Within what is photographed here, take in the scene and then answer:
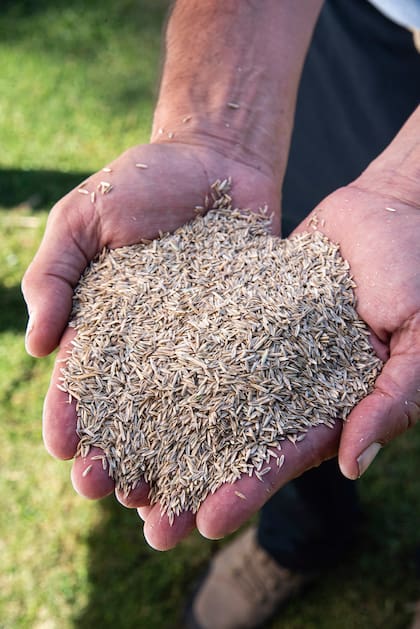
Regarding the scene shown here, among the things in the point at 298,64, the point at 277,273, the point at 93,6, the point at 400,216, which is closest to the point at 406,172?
the point at 400,216

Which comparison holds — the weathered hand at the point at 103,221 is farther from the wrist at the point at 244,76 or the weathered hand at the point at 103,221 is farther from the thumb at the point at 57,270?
the wrist at the point at 244,76

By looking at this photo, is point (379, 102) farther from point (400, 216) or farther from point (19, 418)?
point (19, 418)

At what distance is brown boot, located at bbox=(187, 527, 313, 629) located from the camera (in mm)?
2725

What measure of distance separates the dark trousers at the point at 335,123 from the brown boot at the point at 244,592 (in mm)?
157

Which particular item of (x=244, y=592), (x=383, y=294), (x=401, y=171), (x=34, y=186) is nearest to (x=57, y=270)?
(x=383, y=294)

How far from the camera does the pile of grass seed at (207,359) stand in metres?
1.76

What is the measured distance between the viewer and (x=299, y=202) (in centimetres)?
257

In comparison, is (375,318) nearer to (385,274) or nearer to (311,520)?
(385,274)

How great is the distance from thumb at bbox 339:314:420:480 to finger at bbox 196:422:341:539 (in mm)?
94

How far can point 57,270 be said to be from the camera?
1.92 metres

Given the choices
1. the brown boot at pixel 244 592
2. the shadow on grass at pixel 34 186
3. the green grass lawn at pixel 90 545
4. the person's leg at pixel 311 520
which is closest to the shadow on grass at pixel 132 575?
the green grass lawn at pixel 90 545

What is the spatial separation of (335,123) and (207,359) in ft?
3.95

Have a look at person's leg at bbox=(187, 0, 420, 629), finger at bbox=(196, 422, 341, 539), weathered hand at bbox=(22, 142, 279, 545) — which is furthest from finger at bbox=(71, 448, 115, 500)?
person's leg at bbox=(187, 0, 420, 629)

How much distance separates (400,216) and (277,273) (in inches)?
16.0
